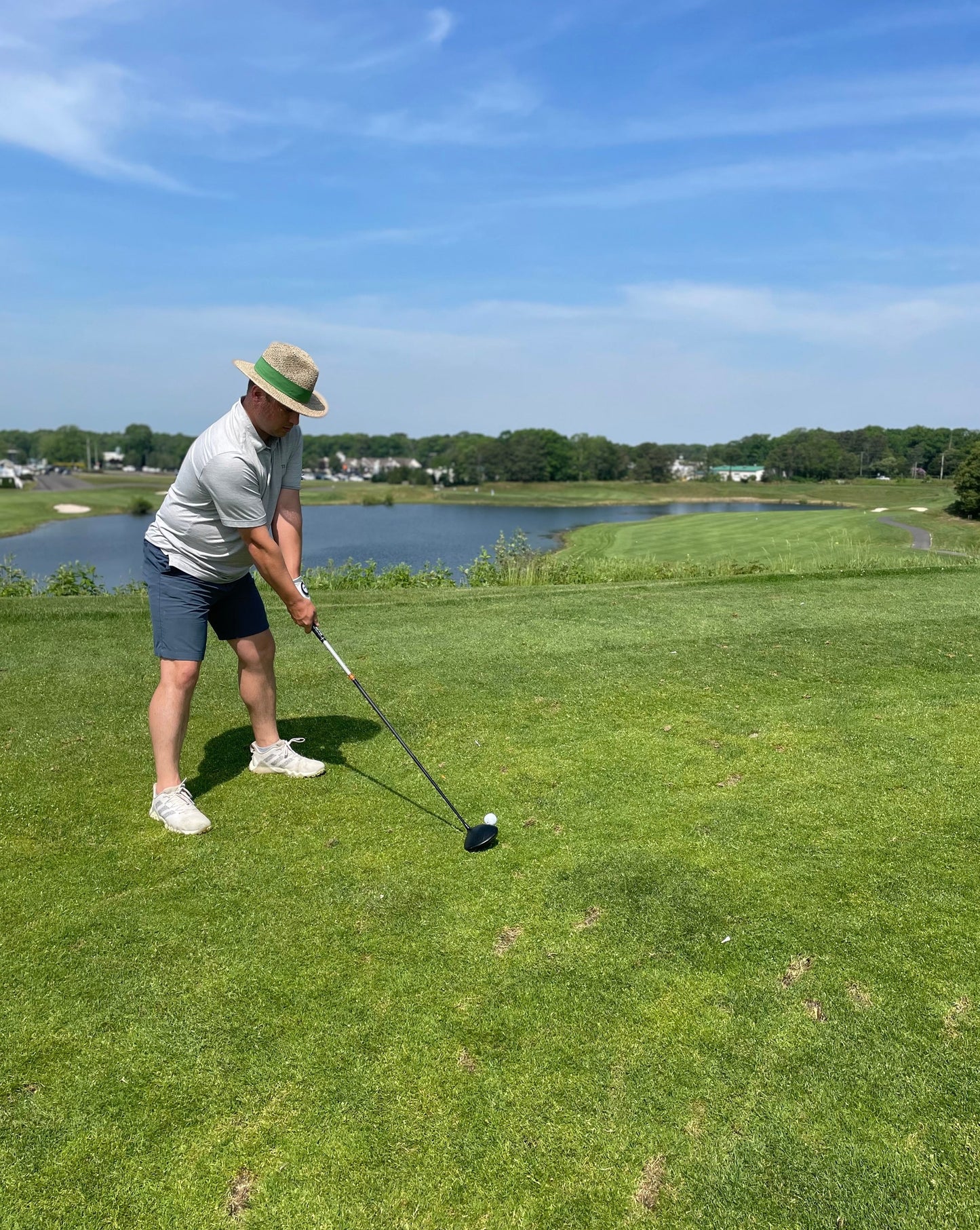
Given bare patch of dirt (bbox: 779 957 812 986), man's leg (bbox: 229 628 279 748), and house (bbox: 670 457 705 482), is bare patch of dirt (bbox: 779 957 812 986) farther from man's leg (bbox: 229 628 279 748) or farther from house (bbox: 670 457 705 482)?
house (bbox: 670 457 705 482)

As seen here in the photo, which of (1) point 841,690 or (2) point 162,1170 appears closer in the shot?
(2) point 162,1170

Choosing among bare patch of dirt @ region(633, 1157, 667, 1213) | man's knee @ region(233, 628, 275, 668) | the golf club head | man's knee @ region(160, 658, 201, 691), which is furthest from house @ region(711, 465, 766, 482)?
bare patch of dirt @ region(633, 1157, 667, 1213)

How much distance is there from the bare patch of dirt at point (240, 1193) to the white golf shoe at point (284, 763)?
2.49 metres

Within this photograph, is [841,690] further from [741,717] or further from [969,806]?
[969,806]

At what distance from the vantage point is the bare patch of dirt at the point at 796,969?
2727mm

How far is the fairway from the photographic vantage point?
96.7 ft

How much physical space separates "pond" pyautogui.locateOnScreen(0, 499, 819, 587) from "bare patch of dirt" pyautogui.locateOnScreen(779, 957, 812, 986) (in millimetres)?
22545

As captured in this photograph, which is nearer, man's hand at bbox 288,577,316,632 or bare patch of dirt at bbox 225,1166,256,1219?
bare patch of dirt at bbox 225,1166,256,1219

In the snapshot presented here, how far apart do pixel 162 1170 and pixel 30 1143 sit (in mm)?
400

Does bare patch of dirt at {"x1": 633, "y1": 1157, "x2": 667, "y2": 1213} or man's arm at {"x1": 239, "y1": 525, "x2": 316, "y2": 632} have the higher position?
man's arm at {"x1": 239, "y1": 525, "x2": 316, "y2": 632}

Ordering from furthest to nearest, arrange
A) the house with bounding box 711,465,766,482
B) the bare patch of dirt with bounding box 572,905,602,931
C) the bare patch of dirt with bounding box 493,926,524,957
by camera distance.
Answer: the house with bounding box 711,465,766,482, the bare patch of dirt with bounding box 572,905,602,931, the bare patch of dirt with bounding box 493,926,524,957

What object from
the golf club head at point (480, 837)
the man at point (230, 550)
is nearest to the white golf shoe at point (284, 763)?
the man at point (230, 550)

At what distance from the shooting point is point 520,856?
3.56 m

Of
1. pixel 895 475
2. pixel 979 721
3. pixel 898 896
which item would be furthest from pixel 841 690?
pixel 895 475
